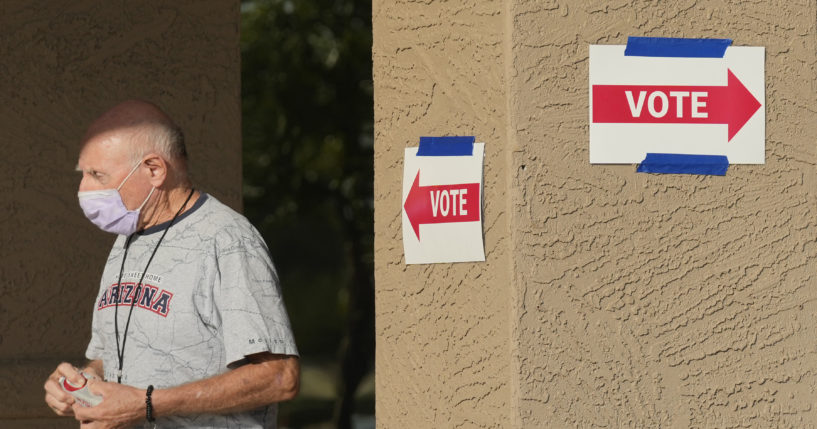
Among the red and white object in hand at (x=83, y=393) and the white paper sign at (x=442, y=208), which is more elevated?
the white paper sign at (x=442, y=208)

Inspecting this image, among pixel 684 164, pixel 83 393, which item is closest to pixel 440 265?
pixel 684 164

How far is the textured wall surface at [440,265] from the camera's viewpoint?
319 centimetres

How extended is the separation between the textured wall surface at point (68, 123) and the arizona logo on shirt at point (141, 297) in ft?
6.34

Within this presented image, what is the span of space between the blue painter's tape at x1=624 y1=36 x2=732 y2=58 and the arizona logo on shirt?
4.23 feet

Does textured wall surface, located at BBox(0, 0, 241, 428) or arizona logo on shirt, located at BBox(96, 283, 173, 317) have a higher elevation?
textured wall surface, located at BBox(0, 0, 241, 428)

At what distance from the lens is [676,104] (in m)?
3.26

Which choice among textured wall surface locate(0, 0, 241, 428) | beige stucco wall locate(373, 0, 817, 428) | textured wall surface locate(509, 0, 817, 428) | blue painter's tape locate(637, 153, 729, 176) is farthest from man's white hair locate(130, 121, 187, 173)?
textured wall surface locate(0, 0, 241, 428)

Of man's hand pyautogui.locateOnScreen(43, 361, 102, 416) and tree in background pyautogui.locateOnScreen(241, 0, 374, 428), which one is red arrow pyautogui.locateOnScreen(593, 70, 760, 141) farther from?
tree in background pyautogui.locateOnScreen(241, 0, 374, 428)

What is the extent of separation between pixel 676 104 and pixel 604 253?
41 centimetres

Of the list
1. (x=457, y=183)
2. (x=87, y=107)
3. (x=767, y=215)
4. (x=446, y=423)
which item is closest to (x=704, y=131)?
(x=767, y=215)

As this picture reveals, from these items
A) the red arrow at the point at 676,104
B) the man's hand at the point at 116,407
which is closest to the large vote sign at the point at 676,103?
the red arrow at the point at 676,104

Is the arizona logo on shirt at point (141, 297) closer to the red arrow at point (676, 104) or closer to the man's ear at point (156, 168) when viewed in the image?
the man's ear at point (156, 168)

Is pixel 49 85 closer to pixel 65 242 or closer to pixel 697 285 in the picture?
pixel 65 242

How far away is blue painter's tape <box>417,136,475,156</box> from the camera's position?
3.27 metres
